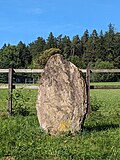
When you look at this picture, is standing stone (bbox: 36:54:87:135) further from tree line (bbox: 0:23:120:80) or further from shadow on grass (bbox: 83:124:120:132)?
tree line (bbox: 0:23:120:80)

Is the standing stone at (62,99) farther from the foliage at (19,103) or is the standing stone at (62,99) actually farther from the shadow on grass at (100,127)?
the foliage at (19,103)

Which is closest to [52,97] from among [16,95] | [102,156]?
[102,156]

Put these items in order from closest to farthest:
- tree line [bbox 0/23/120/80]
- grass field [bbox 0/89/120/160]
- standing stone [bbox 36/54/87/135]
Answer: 1. grass field [bbox 0/89/120/160]
2. standing stone [bbox 36/54/87/135]
3. tree line [bbox 0/23/120/80]

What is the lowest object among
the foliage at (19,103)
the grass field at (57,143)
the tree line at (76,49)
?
the grass field at (57,143)

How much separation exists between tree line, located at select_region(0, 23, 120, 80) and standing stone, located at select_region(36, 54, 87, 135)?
9888 centimetres

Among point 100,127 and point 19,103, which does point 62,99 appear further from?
point 19,103

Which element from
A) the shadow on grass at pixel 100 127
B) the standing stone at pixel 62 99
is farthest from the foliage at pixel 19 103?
the standing stone at pixel 62 99

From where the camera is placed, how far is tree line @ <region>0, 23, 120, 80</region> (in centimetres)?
11775

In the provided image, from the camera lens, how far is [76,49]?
131m

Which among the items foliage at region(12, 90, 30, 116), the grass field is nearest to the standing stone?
the grass field

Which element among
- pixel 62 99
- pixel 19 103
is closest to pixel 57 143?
pixel 62 99

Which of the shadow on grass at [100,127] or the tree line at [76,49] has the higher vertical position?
the tree line at [76,49]

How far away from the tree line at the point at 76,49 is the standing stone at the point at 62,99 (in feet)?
324

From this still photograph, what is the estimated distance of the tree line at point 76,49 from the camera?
11775 centimetres
